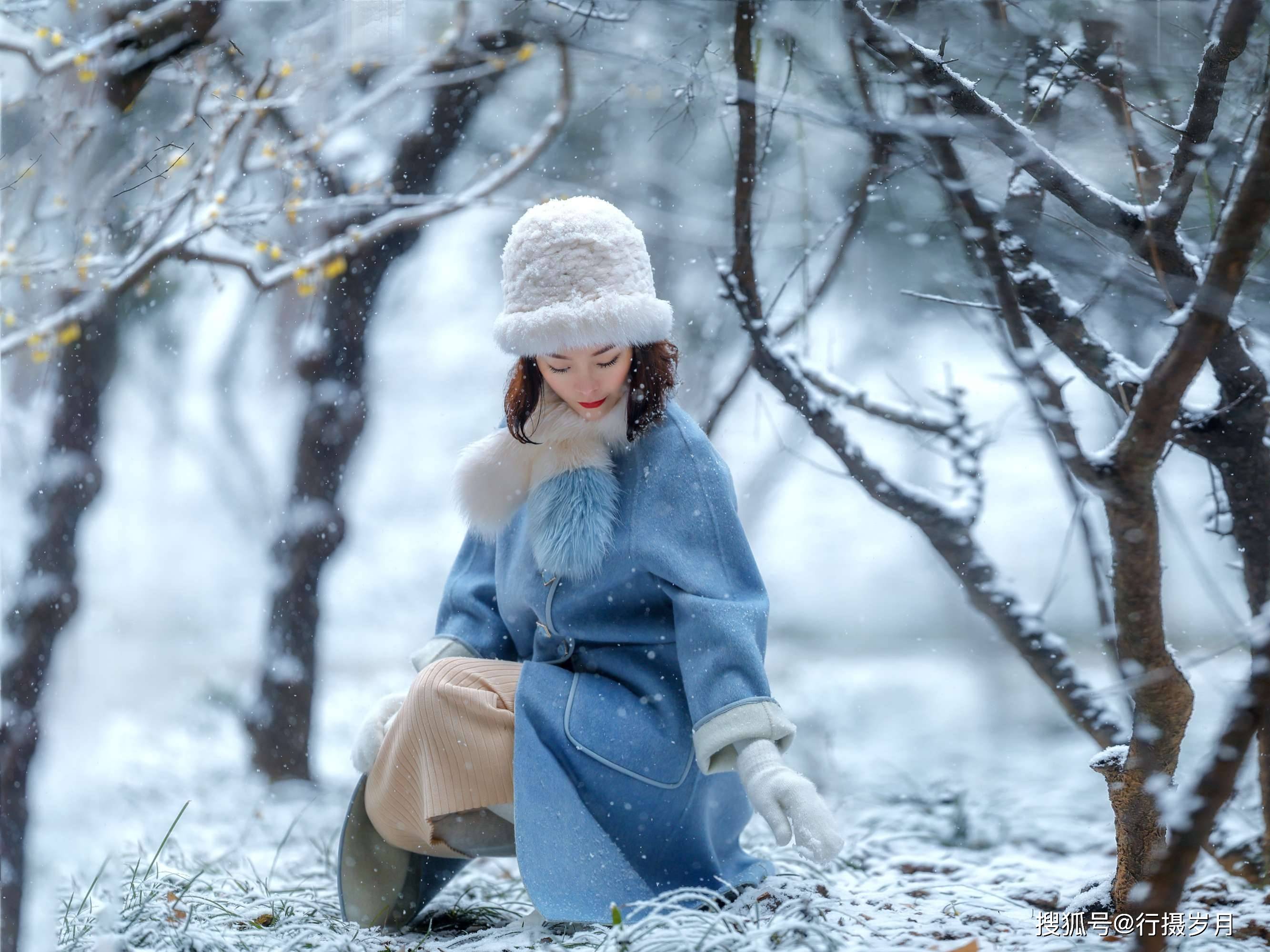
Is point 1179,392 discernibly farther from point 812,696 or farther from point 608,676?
point 812,696

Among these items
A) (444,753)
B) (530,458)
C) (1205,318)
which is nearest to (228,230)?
(530,458)

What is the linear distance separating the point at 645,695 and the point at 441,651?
0.31m

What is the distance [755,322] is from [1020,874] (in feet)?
3.29

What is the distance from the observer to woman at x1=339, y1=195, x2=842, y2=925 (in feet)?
3.90

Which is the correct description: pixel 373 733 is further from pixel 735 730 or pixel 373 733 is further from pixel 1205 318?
pixel 1205 318

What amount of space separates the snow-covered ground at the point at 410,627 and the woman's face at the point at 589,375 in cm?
85

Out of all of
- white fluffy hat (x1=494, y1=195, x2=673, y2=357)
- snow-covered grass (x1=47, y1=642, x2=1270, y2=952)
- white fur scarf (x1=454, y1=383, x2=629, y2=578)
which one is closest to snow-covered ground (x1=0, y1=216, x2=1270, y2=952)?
snow-covered grass (x1=47, y1=642, x2=1270, y2=952)

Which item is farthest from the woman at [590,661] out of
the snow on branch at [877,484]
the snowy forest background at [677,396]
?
the snow on branch at [877,484]

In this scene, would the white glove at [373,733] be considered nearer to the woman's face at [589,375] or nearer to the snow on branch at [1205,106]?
the woman's face at [589,375]

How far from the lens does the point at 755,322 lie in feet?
5.80

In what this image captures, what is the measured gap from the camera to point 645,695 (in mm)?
1282

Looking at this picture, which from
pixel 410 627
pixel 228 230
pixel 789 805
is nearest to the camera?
pixel 789 805

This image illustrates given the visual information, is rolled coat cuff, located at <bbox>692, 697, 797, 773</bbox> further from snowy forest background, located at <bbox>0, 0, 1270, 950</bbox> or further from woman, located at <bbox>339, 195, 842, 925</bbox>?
snowy forest background, located at <bbox>0, 0, 1270, 950</bbox>

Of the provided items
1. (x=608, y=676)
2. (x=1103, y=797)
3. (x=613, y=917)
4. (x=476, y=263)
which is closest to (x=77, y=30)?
(x=476, y=263)
